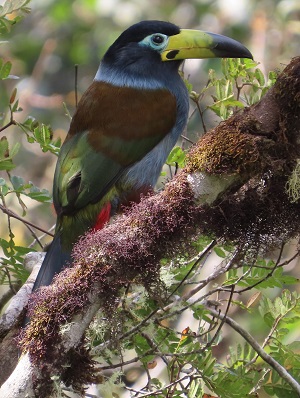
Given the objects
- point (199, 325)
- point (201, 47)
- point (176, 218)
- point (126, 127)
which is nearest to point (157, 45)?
point (201, 47)

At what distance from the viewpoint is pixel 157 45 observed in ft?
11.5

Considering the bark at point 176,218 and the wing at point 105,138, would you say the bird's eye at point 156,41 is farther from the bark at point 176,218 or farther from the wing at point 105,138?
the bark at point 176,218

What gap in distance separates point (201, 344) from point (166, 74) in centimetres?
123

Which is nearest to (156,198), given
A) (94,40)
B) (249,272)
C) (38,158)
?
(249,272)

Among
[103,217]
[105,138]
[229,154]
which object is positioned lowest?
[229,154]

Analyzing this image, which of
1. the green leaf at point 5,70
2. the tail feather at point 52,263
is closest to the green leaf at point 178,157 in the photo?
the tail feather at point 52,263

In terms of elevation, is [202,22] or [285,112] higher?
[202,22]

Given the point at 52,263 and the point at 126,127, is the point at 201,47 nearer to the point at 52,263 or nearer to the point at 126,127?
the point at 126,127

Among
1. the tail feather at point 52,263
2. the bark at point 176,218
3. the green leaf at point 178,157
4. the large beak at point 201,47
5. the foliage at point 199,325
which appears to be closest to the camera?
the bark at point 176,218

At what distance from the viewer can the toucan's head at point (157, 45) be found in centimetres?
334

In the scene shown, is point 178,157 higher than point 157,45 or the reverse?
the reverse

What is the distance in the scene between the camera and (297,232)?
2379 millimetres

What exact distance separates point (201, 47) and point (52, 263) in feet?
3.49

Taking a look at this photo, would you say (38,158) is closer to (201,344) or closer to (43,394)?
(201,344)
